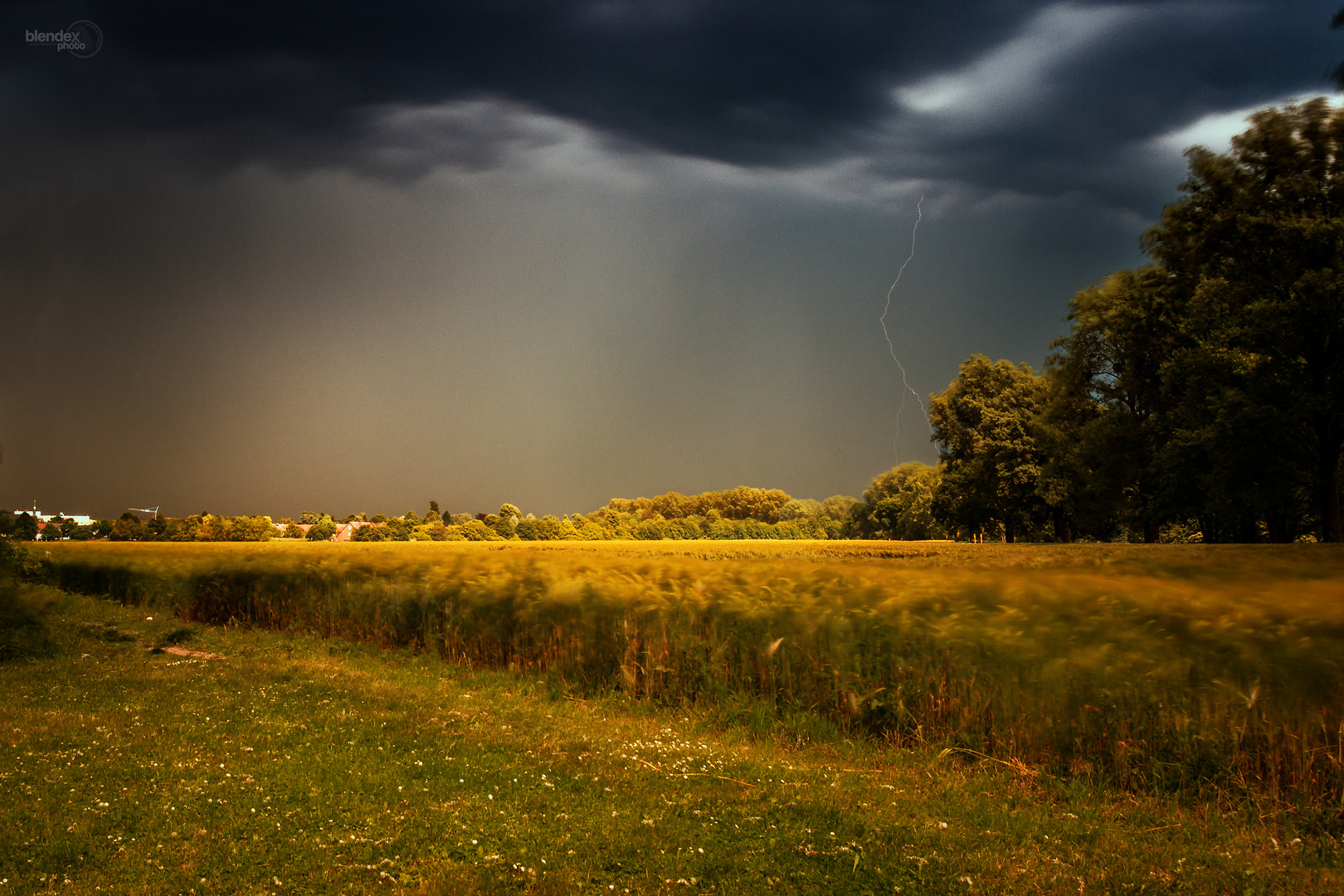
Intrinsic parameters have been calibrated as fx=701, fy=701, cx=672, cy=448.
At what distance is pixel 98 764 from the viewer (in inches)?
217

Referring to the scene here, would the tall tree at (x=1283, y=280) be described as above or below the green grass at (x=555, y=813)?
above

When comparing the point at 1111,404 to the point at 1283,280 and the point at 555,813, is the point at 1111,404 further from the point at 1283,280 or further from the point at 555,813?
the point at 555,813

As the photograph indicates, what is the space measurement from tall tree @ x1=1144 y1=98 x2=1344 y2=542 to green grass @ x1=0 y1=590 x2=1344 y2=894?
18460 millimetres

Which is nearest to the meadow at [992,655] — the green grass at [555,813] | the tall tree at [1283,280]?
the green grass at [555,813]

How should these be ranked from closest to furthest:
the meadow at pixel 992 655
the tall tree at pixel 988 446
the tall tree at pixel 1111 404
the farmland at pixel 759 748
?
the farmland at pixel 759 748
the meadow at pixel 992 655
the tall tree at pixel 1111 404
the tall tree at pixel 988 446

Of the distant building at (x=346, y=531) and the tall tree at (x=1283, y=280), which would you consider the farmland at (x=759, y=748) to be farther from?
the distant building at (x=346, y=531)

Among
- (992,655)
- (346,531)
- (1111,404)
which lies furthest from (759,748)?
(346,531)

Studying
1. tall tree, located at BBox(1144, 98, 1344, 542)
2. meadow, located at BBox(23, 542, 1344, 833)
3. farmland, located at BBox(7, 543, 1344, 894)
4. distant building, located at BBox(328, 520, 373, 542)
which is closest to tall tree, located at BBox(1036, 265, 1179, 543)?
tall tree, located at BBox(1144, 98, 1344, 542)

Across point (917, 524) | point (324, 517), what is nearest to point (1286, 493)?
point (324, 517)

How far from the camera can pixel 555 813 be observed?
4781mm

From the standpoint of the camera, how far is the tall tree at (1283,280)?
18000 millimetres

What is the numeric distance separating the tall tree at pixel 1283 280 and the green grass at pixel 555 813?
1846 cm

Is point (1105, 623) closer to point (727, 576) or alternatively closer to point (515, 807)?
point (727, 576)

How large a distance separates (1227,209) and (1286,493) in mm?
8797
